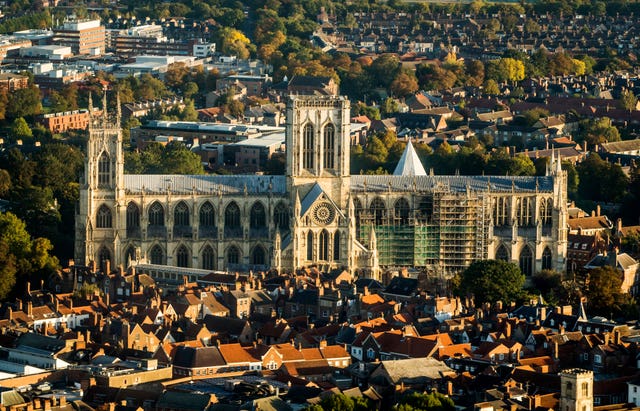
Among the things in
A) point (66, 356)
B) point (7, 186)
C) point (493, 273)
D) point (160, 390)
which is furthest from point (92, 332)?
point (7, 186)

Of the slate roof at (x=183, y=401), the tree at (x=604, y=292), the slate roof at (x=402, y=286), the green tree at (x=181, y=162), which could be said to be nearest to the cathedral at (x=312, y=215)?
the slate roof at (x=402, y=286)

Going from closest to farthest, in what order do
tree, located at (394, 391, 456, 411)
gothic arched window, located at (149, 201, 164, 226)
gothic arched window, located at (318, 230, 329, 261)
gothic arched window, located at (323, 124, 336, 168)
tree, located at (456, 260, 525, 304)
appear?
tree, located at (394, 391, 456, 411), tree, located at (456, 260, 525, 304), gothic arched window, located at (318, 230, 329, 261), gothic arched window, located at (149, 201, 164, 226), gothic arched window, located at (323, 124, 336, 168)

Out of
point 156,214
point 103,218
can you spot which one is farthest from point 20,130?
point 103,218

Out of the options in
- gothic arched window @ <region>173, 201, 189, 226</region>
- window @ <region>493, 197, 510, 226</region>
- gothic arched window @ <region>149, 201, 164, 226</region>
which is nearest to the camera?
gothic arched window @ <region>149, 201, 164, 226</region>

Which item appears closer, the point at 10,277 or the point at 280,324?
the point at 280,324

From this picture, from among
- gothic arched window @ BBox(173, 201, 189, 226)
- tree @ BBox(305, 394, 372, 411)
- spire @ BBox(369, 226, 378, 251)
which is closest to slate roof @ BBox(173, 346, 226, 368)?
tree @ BBox(305, 394, 372, 411)

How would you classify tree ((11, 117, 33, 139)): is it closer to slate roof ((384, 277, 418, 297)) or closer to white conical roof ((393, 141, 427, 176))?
white conical roof ((393, 141, 427, 176))

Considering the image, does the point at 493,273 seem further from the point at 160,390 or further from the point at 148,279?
the point at 160,390
